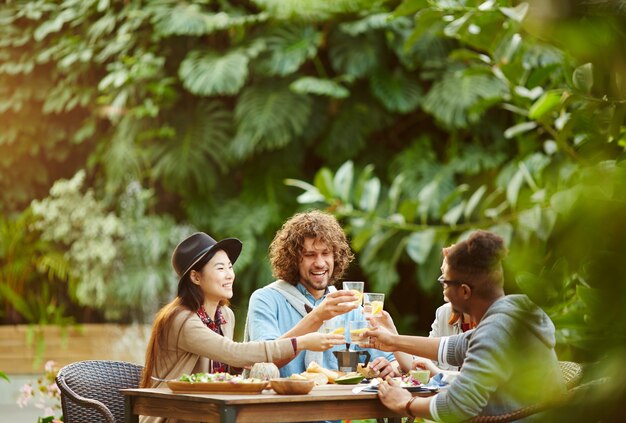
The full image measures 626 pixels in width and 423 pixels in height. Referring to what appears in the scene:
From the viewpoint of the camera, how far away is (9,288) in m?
9.22

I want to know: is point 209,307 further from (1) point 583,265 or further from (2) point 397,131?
(2) point 397,131

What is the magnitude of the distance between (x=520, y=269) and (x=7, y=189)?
9530mm

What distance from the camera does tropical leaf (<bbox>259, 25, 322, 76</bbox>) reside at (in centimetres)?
792

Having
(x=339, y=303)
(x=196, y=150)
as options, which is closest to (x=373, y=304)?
(x=339, y=303)

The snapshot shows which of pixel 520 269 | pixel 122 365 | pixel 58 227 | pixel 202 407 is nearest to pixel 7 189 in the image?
pixel 58 227

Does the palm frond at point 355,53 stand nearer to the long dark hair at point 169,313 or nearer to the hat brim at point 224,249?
the hat brim at point 224,249

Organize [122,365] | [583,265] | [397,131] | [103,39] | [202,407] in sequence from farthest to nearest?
[103,39] → [397,131] → [122,365] → [202,407] → [583,265]

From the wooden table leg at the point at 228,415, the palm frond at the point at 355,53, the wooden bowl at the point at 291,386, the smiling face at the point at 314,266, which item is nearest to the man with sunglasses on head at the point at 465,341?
the wooden bowl at the point at 291,386

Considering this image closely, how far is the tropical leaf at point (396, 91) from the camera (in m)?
7.96

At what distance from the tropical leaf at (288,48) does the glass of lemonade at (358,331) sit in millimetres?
4903

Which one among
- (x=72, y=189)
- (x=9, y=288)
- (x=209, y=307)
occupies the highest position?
(x=209, y=307)

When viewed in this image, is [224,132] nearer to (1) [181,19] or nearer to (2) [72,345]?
(1) [181,19]

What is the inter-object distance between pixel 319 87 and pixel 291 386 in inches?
202

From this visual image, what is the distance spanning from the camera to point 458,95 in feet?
24.8
